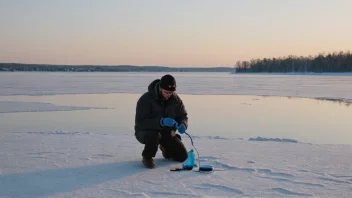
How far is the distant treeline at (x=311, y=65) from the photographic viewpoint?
73.9m

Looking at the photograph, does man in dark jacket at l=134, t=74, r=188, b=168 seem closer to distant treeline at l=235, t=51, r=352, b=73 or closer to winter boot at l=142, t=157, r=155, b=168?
winter boot at l=142, t=157, r=155, b=168

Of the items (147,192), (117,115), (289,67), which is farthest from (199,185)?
(289,67)

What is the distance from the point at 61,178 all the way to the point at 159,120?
1138mm

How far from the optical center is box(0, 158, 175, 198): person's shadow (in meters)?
3.16

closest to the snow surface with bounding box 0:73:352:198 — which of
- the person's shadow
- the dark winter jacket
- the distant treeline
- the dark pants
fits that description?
the person's shadow

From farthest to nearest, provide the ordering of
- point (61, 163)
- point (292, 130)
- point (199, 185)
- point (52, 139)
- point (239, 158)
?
1. point (292, 130)
2. point (52, 139)
3. point (239, 158)
4. point (61, 163)
5. point (199, 185)

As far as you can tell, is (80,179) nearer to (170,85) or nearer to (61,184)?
(61,184)

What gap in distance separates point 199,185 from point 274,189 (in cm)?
66

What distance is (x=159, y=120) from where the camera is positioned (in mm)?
3992

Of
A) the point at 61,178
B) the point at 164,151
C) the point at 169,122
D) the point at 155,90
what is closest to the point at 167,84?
the point at 155,90

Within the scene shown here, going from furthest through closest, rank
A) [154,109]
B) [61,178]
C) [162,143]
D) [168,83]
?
[162,143]
[154,109]
[168,83]
[61,178]

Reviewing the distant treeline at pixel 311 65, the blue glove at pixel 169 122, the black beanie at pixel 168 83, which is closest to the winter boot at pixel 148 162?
the blue glove at pixel 169 122

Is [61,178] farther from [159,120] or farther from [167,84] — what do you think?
[167,84]

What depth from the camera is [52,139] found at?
559cm
